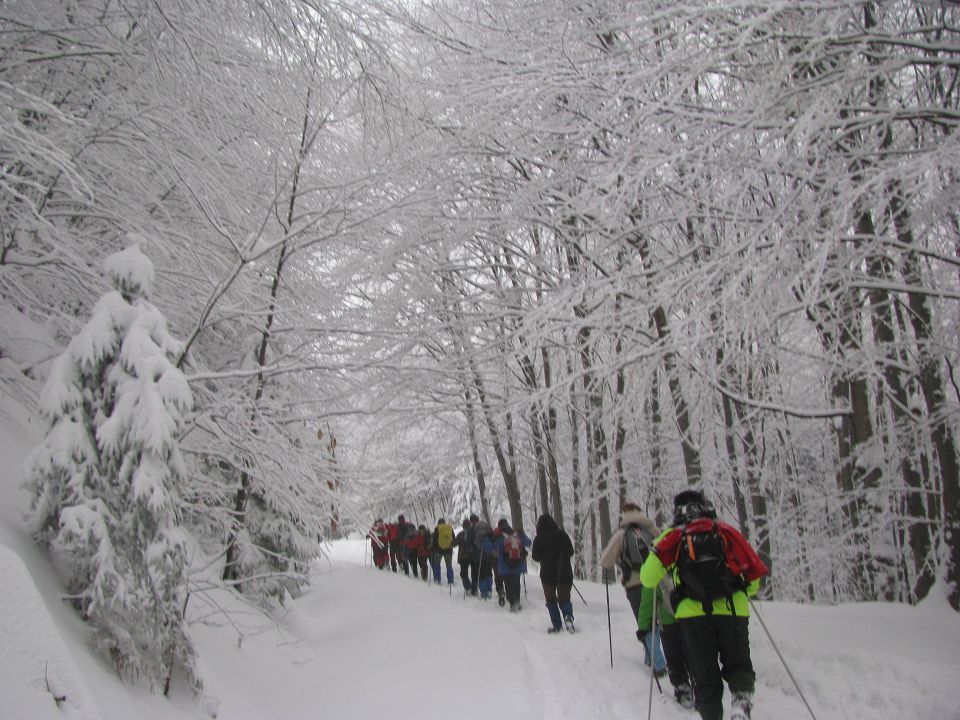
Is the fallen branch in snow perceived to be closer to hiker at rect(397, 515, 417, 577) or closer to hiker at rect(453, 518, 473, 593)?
hiker at rect(453, 518, 473, 593)

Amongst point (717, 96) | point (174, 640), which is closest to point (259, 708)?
point (174, 640)

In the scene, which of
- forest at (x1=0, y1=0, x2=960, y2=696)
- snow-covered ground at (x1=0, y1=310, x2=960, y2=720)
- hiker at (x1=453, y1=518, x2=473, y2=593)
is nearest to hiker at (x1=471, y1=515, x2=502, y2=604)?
hiker at (x1=453, y1=518, x2=473, y2=593)

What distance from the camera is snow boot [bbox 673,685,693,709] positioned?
561cm

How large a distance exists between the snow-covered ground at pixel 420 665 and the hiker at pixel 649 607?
0.21m

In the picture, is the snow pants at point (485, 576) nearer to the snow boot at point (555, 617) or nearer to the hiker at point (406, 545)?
the snow boot at point (555, 617)

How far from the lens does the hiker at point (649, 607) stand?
5.77 metres

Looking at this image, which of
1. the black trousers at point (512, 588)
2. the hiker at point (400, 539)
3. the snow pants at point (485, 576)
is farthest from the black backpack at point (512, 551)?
the hiker at point (400, 539)

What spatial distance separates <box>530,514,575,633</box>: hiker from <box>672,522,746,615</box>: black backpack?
498 cm

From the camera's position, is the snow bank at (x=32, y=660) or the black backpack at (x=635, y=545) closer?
the snow bank at (x=32, y=660)

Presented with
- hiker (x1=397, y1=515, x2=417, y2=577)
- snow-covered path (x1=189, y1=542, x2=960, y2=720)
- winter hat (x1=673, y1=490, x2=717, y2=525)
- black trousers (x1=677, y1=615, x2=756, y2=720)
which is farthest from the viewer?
hiker (x1=397, y1=515, x2=417, y2=577)

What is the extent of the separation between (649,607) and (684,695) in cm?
87

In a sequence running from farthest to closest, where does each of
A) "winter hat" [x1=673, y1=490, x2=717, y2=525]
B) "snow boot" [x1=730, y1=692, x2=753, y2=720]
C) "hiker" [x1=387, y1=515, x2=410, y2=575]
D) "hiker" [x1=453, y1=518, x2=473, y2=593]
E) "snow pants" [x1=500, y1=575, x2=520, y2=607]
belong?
"hiker" [x1=387, y1=515, x2=410, y2=575] < "hiker" [x1=453, y1=518, x2=473, y2=593] < "snow pants" [x1=500, y1=575, x2=520, y2=607] < "winter hat" [x1=673, y1=490, x2=717, y2=525] < "snow boot" [x1=730, y1=692, x2=753, y2=720]

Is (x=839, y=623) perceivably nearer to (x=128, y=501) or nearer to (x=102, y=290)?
(x=128, y=501)

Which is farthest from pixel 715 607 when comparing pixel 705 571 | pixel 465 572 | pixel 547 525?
pixel 465 572
